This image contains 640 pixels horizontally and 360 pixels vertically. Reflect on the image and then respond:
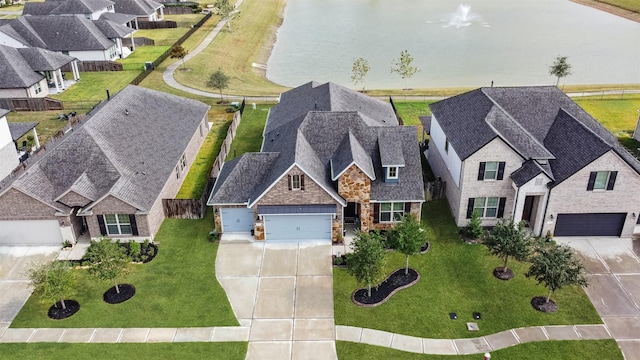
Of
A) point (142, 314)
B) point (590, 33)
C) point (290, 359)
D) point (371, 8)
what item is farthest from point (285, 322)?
point (371, 8)

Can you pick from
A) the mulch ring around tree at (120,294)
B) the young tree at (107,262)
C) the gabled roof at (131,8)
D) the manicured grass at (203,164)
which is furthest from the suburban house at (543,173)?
the gabled roof at (131,8)

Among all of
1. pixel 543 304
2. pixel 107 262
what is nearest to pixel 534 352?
pixel 543 304

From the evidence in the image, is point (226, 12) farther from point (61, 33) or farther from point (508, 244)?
point (508, 244)

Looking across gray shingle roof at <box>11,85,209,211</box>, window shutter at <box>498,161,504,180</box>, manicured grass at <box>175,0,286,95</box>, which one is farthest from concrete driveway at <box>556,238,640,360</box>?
manicured grass at <box>175,0,286,95</box>

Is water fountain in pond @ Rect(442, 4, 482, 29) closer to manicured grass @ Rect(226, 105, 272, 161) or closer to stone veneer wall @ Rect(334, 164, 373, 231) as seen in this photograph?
manicured grass @ Rect(226, 105, 272, 161)

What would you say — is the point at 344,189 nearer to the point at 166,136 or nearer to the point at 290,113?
the point at 290,113

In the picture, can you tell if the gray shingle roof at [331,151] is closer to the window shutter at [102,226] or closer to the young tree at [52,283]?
the window shutter at [102,226]
